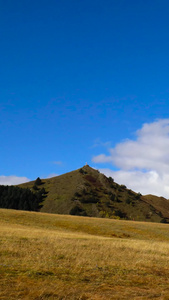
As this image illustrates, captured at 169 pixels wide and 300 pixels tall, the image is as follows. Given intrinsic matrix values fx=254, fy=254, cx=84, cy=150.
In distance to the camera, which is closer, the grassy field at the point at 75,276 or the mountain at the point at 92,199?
the grassy field at the point at 75,276

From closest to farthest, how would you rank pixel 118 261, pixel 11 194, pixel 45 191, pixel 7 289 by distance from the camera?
pixel 7 289
pixel 118 261
pixel 11 194
pixel 45 191

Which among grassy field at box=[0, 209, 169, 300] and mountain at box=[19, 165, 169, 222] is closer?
grassy field at box=[0, 209, 169, 300]

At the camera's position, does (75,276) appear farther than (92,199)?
No

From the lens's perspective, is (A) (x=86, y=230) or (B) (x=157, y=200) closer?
(A) (x=86, y=230)

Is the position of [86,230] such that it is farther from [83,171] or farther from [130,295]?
[83,171]

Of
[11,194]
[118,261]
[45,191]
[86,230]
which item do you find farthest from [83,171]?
[118,261]

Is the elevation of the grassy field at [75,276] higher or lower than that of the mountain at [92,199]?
lower

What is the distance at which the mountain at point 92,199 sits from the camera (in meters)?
122

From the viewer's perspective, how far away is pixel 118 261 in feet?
48.5

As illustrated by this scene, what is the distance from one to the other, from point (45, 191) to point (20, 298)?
5526 inches

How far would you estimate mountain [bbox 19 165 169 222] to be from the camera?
121631 mm

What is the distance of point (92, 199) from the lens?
135m

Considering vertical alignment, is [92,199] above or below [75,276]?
above

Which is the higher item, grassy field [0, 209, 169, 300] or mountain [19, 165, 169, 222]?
mountain [19, 165, 169, 222]
